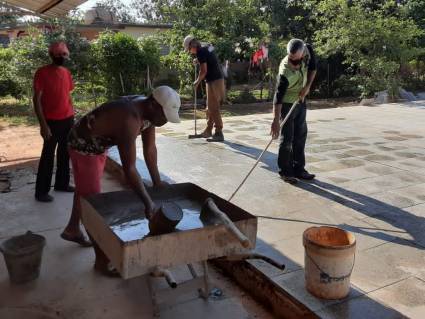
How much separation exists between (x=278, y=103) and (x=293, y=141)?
1.87ft

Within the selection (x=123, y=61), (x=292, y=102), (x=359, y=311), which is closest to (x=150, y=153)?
(x=359, y=311)

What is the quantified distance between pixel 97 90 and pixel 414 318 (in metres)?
11.7

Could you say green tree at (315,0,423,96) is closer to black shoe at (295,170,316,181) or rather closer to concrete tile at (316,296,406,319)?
black shoe at (295,170,316,181)

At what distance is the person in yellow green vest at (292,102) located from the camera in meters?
4.54

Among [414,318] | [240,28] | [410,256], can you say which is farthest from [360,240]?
[240,28]

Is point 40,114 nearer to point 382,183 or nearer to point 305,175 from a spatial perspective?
point 305,175

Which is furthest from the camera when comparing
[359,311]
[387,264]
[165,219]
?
[387,264]

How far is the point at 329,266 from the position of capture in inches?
100

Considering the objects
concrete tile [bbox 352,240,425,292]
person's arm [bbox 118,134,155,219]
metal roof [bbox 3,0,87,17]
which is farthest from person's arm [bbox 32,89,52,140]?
concrete tile [bbox 352,240,425,292]

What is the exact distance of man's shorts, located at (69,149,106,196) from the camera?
3244 millimetres

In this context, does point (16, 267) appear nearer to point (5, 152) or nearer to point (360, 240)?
A: point (360, 240)

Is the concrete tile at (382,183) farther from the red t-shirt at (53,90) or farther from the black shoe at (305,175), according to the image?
the red t-shirt at (53,90)

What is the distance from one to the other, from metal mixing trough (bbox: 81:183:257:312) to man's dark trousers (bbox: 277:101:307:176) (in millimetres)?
1942

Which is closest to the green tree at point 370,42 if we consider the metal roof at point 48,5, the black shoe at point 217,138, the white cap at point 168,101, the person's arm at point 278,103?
the black shoe at point 217,138
